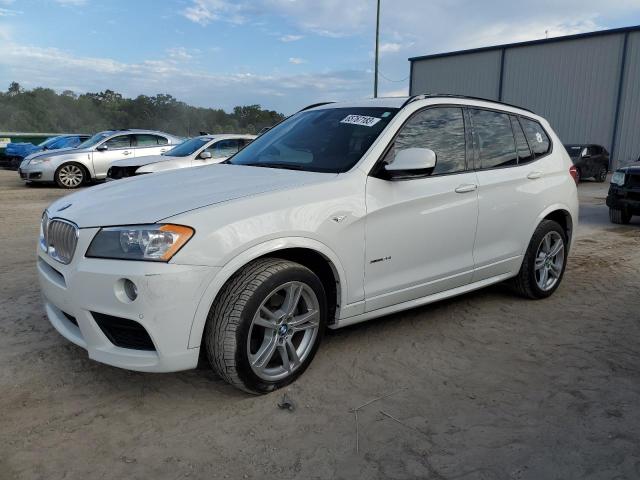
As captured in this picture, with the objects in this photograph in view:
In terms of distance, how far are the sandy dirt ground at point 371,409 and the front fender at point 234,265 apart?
0.51 meters

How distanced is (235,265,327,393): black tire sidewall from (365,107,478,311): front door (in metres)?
0.41

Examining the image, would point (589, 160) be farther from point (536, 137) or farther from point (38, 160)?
point (38, 160)

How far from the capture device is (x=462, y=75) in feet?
104

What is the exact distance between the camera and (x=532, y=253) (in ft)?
15.5

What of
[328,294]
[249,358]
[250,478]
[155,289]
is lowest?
[250,478]

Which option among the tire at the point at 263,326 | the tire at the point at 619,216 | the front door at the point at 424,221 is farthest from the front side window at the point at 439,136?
the tire at the point at 619,216

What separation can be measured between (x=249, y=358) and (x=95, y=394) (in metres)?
0.94

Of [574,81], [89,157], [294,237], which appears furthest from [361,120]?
[574,81]

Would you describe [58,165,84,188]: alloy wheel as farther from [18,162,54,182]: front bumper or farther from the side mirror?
the side mirror

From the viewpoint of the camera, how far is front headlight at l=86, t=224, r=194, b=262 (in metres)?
2.68

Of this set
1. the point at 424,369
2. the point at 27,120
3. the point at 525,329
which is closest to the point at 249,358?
the point at 424,369

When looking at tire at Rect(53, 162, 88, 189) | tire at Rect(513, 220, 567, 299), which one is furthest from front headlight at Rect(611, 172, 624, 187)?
tire at Rect(53, 162, 88, 189)

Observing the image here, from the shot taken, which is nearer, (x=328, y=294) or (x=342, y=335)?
(x=328, y=294)

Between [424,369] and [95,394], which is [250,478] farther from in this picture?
[424,369]
